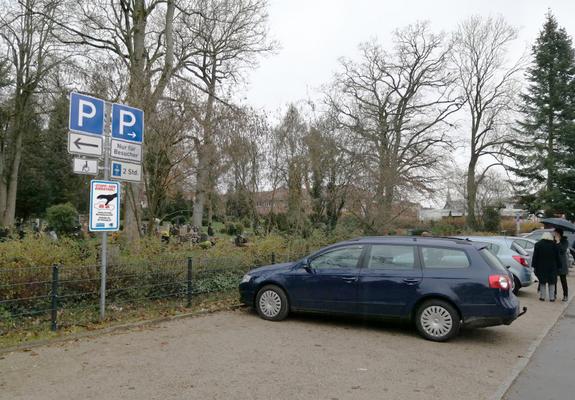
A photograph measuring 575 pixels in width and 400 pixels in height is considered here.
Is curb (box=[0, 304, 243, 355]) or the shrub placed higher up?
the shrub

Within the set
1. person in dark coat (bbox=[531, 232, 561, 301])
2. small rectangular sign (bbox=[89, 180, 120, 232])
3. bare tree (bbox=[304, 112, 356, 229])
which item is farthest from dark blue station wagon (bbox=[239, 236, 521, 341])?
bare tree (bbox=[304, 112, 356, 229])

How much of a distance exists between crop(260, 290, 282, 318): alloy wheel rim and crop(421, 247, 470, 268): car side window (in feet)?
8.49

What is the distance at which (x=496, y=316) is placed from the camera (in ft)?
23.2

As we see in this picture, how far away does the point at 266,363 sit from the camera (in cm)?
604

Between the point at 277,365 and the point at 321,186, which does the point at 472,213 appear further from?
the point at 277,365

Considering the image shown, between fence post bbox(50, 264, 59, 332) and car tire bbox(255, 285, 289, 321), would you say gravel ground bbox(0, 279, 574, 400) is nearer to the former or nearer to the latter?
car tire bbox(255, 285, 289, 321)

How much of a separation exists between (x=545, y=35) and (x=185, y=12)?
35224 millimetres

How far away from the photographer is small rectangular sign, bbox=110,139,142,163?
794 cm

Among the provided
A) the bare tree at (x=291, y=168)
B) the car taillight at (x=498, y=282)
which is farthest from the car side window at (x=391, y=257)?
the bare tree at (x=291, y=168)

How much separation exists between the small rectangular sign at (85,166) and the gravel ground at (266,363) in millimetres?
2457

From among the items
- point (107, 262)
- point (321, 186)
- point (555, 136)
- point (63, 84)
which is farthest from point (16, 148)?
point (555, 136)

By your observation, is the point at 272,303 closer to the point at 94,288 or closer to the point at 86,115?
the point at 94,288

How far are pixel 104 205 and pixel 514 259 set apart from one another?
1054 centimetres

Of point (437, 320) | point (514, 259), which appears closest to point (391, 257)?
point (437, 320)
